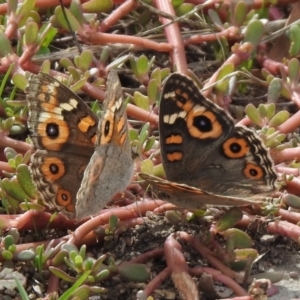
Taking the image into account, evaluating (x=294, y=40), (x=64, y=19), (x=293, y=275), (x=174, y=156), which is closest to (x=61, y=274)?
(x=174, y=156)

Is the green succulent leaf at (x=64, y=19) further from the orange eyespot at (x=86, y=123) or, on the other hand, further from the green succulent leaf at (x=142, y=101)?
the orange eyespot at (x=86, y=123)

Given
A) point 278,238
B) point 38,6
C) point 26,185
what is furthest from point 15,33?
point 278,238

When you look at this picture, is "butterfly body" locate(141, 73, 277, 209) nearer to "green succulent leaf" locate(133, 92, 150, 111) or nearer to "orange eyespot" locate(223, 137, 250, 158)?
"orange eyespot" locate(223, 137, 250, 158)

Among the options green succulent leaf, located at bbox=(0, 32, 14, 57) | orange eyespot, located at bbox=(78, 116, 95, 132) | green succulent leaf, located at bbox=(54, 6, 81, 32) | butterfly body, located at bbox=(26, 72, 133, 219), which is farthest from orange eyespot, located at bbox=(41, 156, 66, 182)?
green succulent leaf, located at bbox=(54, 6, 81, 32)

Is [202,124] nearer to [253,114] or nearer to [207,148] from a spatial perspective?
[207,148]

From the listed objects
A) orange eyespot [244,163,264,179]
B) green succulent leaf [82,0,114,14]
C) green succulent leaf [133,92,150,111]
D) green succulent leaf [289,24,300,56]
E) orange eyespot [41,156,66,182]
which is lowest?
orange eyespot [244,163,264,179]

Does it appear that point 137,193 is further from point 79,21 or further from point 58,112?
point 79,21
